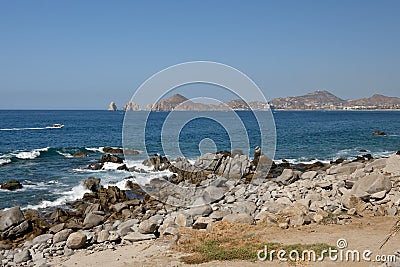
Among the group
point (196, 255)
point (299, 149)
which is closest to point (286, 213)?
point (196, 255)

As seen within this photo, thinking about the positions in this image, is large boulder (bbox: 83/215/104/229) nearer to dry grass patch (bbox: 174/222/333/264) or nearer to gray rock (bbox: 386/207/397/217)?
dry grass patch (bbox: 174/222/333/264)

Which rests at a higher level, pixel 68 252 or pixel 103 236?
pixel 103 236

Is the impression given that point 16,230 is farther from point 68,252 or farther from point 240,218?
point 240,218

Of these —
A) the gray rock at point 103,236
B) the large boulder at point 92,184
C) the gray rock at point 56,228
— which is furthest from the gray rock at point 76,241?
the large boulder at point 92,184

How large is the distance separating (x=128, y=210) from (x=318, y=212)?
7947 millimetres

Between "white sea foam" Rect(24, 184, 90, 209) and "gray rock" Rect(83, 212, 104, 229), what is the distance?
12.9 feet

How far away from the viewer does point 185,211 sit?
13.5 m

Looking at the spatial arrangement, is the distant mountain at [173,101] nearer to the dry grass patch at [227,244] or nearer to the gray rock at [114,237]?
the gray rock at [114,237]

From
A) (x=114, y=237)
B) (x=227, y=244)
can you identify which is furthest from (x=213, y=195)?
(x=227, y=244)

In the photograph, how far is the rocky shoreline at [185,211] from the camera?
39.3ft

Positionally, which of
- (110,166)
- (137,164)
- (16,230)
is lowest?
(16,230)

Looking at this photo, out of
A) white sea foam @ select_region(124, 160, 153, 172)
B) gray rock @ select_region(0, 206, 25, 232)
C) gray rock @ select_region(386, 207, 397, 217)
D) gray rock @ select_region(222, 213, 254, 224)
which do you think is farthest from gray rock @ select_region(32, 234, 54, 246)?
white sea foam @ select_region(124, 160, 153, 172)

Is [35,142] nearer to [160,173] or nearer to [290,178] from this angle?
[160,173]

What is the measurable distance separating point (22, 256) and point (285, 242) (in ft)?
23.4
